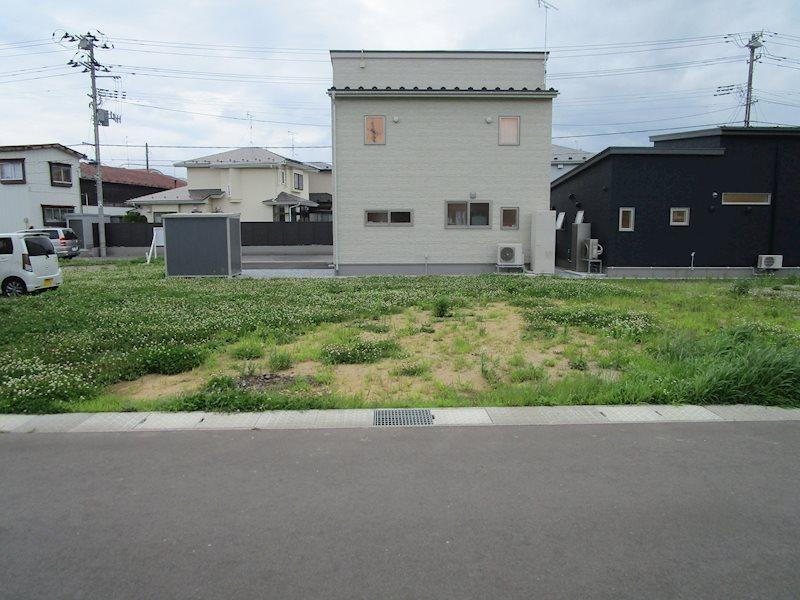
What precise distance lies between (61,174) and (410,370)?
38.8 m

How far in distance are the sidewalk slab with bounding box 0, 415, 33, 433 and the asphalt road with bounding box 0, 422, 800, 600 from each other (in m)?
0.39

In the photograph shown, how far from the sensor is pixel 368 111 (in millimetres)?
19859

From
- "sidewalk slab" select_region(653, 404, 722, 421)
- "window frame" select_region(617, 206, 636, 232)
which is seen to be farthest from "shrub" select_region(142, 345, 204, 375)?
"window frame" select_region(617, 206, 636, 232)

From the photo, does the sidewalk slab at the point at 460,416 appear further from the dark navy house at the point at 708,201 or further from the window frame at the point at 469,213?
the dark navy house at the point at 708,201

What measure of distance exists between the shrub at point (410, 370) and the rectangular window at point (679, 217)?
1533cm

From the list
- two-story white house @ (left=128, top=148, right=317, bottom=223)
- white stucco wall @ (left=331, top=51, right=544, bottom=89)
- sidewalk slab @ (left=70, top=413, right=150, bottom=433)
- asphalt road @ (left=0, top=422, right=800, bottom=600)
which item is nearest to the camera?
asphalt road @ (left=0, top=422, right=800, bottom=600)

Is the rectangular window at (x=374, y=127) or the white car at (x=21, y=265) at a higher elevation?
the rectangular window at (x=374, y=127)

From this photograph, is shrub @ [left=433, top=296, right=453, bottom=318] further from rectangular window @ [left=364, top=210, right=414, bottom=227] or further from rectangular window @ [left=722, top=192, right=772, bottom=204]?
rectangular window @ [left=722, top=192, right=772, bottom=204]

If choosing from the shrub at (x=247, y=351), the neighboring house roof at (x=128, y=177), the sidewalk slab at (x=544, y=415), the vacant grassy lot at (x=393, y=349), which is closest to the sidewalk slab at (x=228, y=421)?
the vacant grassy lot at (x=393, y=349)

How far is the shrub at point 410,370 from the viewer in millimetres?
7213

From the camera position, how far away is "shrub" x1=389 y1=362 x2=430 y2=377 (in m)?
7.21

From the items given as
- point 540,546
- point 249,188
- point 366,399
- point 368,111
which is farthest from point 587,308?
point 249,188

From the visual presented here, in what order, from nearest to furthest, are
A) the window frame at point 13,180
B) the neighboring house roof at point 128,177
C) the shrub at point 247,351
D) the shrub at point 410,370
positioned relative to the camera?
1. the shrub at point 410,370
2. the shrub at point 247,351
3. the window frame at point 13,180
4. the neighboring house roof at point 128,177

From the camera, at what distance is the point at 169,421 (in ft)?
18.5
